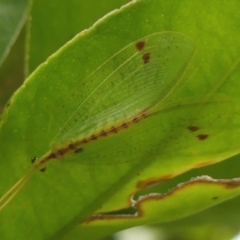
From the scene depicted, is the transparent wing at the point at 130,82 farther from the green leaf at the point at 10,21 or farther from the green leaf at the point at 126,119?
the green leaf at the point at 10,21

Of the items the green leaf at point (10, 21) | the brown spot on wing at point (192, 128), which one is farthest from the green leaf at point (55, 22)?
the brown spot on wing at point (192, 128)

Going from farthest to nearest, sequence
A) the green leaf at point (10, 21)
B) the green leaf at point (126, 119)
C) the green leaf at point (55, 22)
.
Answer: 1. the green leaf at point (55, 22)
2. the green leaf at point (10, 21)
3. the green leaf at point (126, 119)

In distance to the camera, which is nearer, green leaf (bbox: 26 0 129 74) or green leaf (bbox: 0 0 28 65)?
green leaf (bbox: 0 0 28 65)

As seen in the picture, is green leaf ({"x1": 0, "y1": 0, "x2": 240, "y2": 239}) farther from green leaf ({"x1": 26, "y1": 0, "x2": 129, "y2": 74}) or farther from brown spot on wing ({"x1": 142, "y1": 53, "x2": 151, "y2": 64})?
green leaf ({"x1": 26, "y1": 0, "x2": 129, "y2": 74})

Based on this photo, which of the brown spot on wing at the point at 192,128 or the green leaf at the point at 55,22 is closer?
the brown spot on wing at the point at 192,128

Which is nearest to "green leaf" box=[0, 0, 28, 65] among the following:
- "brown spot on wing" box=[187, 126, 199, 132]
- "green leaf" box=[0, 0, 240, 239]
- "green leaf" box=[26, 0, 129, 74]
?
"green leaf" box=[26, 0, 129, 74]

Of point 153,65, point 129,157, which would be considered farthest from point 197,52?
point 129,157

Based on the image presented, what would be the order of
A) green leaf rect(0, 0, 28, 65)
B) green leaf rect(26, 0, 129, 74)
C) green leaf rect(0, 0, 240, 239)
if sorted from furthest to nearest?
green leaf rect(26, 0, 129, 74)
green leaf rect(0, 0, 28, 65)
green leaf rect(0, 0, 240, 239)
